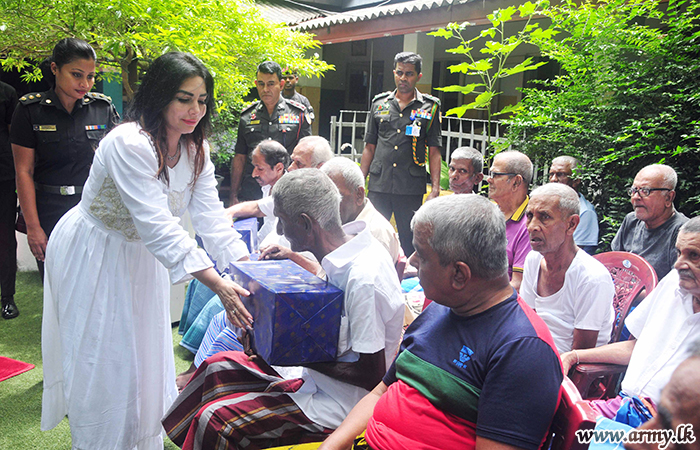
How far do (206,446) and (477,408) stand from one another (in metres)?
0.96

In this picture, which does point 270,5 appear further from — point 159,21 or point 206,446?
point 206,446

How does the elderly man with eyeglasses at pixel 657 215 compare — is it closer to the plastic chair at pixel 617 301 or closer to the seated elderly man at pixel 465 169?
the plastic chair at pixel 617 301

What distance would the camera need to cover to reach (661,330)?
2229 mm

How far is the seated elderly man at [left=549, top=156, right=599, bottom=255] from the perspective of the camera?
166 inches

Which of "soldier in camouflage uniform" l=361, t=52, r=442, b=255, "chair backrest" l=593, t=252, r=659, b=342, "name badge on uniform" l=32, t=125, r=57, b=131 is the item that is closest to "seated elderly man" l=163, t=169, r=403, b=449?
"chair backrest" l=593, t=252, r=659, b=342

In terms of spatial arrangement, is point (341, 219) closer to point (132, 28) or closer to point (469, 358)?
point (469, 358)

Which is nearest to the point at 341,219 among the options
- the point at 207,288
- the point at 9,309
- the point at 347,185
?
the point at 347,185

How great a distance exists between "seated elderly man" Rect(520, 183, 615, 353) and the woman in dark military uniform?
291 centimetres

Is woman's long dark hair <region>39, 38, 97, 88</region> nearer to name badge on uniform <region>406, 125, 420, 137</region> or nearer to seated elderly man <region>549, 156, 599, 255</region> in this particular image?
name badge on uniform <region>406, 125, 420, 137</region>

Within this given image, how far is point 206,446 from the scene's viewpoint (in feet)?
6.02

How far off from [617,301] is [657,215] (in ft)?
3.25

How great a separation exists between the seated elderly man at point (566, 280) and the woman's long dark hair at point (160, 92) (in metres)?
1.67

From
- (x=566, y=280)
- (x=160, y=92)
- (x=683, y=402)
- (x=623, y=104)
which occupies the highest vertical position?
(x=623, y=104)

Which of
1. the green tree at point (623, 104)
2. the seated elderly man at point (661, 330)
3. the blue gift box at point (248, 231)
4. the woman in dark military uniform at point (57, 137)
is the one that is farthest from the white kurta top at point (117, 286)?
the green tree at point (623, 104)
